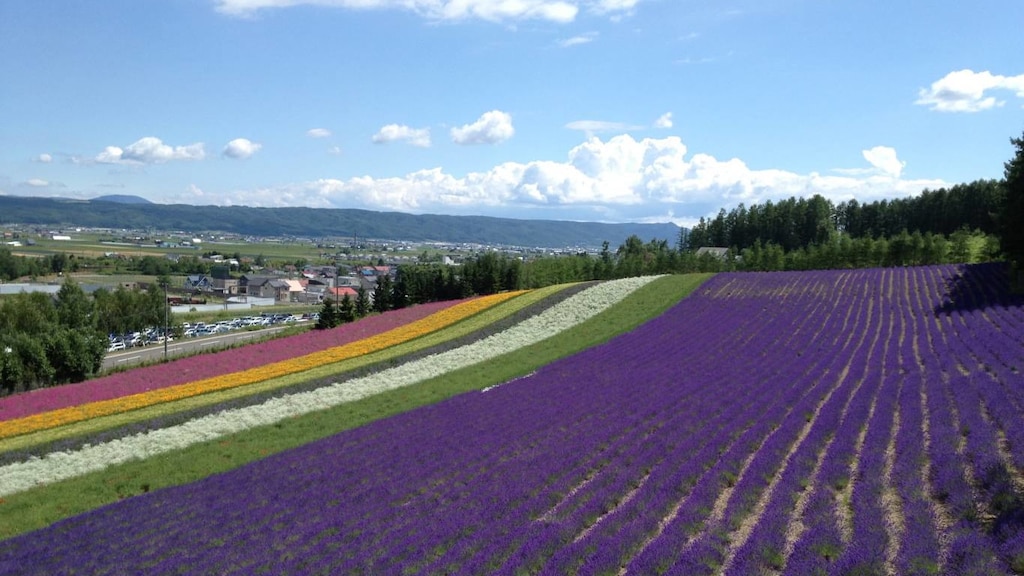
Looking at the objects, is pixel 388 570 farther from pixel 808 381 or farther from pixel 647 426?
pixel 808 381

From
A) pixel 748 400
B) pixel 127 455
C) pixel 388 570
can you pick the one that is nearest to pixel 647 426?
pixel 748 400

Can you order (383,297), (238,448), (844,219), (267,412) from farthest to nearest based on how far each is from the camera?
(844,219) < (383,297) < (267,412) < (238,448)

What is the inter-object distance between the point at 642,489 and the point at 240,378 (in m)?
32.1

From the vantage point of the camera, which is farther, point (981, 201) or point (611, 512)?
point (981, 201)

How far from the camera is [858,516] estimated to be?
10.8m

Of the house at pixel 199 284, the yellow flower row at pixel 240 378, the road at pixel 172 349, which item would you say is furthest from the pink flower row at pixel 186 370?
the house at pixel 199 284

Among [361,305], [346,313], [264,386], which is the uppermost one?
[361,305]

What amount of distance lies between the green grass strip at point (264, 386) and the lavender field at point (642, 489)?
12131mm

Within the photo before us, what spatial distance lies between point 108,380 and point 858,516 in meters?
44.4

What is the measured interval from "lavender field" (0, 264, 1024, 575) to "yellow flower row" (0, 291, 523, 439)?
684 inches

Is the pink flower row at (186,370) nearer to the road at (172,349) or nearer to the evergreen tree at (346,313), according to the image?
the road at (172,349)

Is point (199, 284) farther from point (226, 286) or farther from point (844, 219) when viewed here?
point (844, 219)

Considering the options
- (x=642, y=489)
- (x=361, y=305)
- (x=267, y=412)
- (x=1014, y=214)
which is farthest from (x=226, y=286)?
(x=642, y=489)

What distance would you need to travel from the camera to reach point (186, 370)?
43906 mm
